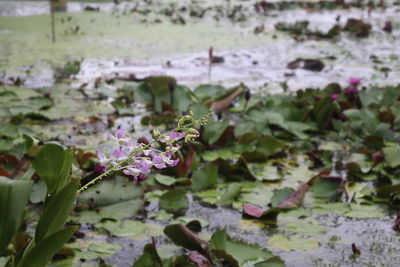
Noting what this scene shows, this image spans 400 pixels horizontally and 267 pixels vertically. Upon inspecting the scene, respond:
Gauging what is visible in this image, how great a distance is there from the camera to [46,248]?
1187 mm

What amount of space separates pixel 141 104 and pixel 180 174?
1535 mm

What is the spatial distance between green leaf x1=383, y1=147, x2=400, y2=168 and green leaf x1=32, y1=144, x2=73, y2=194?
174 centimetres

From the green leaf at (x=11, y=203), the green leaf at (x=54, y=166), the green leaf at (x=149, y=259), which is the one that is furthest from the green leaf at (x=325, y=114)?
the green leaf at (x=11, y=203)

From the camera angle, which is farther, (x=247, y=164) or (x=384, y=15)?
(x=384, y=15)

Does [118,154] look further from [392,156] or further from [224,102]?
[224,102]

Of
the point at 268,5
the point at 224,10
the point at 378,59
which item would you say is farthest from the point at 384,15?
the point at 378,59

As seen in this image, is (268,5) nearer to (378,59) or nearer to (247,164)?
(378,59)

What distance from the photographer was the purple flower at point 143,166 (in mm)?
1187

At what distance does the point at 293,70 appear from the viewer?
17.9 ft

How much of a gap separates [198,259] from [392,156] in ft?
4.21

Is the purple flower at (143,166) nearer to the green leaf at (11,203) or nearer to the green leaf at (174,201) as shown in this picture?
the green leaf at (11,203)

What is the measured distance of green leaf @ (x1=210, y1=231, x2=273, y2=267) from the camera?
1857 millimetres

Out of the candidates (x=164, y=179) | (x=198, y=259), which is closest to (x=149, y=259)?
(x=198, y=259)

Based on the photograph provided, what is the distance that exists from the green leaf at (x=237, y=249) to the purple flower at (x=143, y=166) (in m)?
0.70
